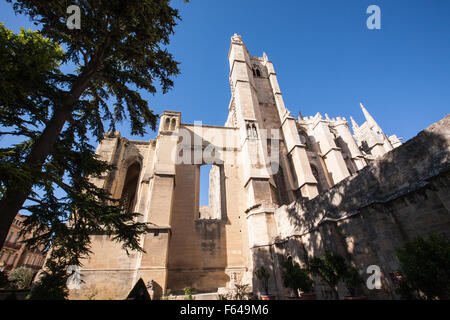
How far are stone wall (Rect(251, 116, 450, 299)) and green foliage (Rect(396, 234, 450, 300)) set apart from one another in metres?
1.17

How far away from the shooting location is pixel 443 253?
11.2ft

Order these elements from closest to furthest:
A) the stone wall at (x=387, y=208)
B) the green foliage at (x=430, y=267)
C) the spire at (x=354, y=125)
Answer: the green foliage at (x=430, y=267) < the stone wall at (x=387, y=208) < the spire at (x=354, y=125)

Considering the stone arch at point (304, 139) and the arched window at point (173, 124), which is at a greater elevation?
the stone arch at point (304, 139)

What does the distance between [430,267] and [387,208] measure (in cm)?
209

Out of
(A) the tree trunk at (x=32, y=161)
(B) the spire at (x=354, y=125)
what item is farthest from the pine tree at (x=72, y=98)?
(B) the spire at (x=354, y=125)

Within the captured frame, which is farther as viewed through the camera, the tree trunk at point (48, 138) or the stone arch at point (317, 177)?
the stone arch at point (317, 177)

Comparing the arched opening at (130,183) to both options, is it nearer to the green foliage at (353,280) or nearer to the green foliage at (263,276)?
the green foliage at (263,276)

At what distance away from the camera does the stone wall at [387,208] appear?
14.8ft

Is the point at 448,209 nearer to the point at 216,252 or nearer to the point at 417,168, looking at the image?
the point at 417,168

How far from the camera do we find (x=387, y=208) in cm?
534

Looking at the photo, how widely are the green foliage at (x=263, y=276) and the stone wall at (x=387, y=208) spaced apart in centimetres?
167

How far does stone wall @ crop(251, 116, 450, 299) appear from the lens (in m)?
4.51
